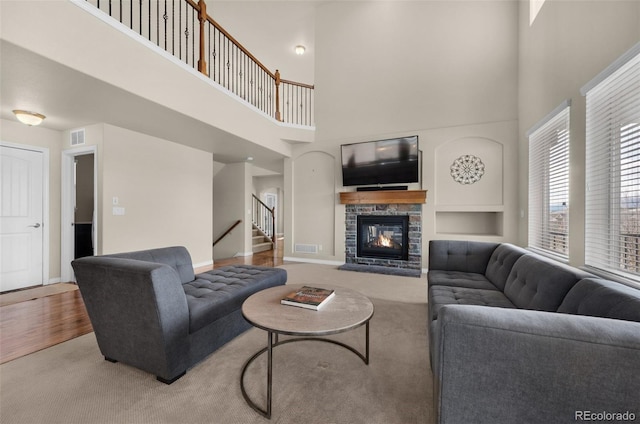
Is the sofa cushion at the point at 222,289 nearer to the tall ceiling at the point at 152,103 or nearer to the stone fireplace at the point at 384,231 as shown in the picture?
the tall ceiling at the point at 152,103

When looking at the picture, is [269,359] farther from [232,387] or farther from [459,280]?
[459,280]

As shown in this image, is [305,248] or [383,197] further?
[305,248]

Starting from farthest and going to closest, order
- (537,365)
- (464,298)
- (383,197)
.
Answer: (383,197)
(464,298)
(537,365)

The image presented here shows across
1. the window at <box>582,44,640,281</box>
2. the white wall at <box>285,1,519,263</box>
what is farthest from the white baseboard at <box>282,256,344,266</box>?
the window at <box>582,44,640,281</box>

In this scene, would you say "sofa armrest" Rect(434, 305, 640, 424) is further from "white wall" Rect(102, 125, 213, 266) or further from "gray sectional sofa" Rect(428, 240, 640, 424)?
"white wall" Rect(102, 125, 213, 266)

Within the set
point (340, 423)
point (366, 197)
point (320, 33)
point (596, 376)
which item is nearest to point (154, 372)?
point (340, 423)

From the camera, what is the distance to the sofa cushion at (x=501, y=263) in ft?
7.82

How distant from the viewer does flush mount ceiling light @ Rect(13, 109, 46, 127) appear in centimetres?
329

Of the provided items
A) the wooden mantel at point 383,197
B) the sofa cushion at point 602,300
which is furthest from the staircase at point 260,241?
the sofa cushion at point 602,300

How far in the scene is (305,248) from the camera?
6070mm

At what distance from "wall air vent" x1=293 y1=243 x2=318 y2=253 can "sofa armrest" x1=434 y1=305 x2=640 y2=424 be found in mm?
→ 5007

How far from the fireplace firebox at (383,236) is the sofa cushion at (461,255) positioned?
1.91m

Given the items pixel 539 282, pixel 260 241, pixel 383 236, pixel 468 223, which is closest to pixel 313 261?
pixel 383 236

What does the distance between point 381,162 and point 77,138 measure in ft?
16.0
